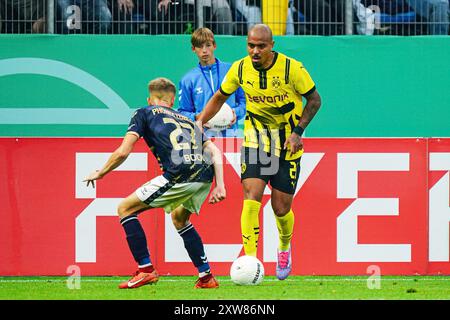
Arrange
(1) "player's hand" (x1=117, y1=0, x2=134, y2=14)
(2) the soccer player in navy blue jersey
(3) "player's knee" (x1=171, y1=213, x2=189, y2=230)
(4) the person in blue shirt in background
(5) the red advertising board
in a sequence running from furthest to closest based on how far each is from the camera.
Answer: (1) "player's hand" (x1=117, y1=0, x2=134, y2=14) → (4) the person in blue shirt in background → (5) the red advertising board → (3) "player's knee" (x1=171, y1=213, x2=189, y2=230) → (2) the soccer player in navy blue jersey

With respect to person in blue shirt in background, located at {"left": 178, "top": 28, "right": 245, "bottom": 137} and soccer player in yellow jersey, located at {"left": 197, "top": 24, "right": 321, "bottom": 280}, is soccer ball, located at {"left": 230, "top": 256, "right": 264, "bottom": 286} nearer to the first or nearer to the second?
soccer player in yellow jersey, located at {"left": 197, "top": 24, "right": 321, "bottom": 280}

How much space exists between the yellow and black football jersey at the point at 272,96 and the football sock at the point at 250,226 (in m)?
0.56

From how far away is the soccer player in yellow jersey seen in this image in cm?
945

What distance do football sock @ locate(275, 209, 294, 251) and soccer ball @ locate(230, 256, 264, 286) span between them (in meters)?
0.83

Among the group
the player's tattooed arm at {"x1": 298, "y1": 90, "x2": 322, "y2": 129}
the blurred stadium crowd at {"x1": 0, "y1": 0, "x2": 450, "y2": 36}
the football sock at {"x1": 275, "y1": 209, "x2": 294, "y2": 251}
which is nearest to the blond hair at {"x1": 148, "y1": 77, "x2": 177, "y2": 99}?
the player's tattooed arm at {"x1": 298, "y1": 90, "x2": 322, "y2": 129}

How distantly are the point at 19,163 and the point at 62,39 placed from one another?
4.80 meters

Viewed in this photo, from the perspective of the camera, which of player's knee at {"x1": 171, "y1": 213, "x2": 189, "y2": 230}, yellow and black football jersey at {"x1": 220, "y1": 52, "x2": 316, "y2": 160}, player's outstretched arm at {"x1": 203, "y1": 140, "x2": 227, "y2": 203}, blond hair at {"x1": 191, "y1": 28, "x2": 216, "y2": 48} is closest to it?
player's outstretched arm at {"x1": 203, "y1": 140, "x2": 227, "y2": 203}

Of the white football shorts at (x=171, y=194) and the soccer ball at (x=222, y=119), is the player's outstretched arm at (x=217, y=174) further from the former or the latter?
the soccer ball at (x=222, y=119)

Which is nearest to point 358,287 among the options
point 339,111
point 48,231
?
point 48,231

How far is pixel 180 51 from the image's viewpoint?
15.3 meters

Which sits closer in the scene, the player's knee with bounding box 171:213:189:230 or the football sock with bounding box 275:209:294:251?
the player's knee with bounding box 171:213:189:230

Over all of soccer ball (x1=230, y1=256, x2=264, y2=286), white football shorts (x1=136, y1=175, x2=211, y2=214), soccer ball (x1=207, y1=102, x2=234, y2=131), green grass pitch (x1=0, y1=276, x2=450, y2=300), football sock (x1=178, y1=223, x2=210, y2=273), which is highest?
soccer ball (x1=207, y1=102, x2=234, y2=131)

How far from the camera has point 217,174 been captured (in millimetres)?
8938
